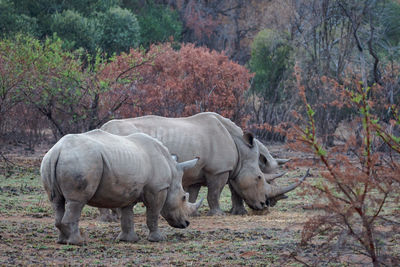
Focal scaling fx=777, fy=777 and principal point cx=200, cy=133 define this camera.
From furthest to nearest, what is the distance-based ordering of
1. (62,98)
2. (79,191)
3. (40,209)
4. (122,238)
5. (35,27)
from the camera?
(35,27) < (62,98) < (40,209) < (122,238) < (79,191)

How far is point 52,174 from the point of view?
25.8 feet

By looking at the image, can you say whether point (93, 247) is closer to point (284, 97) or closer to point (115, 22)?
point (284, 97)

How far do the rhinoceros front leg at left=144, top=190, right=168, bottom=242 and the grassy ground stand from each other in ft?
0.50

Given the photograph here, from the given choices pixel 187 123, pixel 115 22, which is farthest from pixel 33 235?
pixel 115 22

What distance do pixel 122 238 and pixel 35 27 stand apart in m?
25.8

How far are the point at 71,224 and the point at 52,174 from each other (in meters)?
0.57

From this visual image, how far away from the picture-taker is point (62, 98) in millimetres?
17828

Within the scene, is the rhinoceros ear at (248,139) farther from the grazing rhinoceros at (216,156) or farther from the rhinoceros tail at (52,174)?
the rhinoceros tail at (52,174)

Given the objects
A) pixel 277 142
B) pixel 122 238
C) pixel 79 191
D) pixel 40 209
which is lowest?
pixel 277 142

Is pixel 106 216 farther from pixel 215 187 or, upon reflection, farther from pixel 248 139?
pixel 248 139

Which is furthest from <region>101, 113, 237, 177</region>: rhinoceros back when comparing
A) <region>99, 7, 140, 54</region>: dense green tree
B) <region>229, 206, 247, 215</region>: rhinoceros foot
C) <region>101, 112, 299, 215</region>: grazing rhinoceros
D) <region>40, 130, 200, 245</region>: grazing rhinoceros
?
<region>99, 7, 140, 54</region>: dense green tree

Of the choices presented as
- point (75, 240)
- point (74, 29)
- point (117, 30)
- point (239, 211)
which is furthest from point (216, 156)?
point (117, 30)

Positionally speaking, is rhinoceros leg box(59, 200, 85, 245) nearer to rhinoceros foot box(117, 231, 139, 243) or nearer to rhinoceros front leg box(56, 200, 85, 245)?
rhinoceros front leg box(56, 200, 85, 245)

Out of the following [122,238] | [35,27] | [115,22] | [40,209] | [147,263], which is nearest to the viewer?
[147,263]
